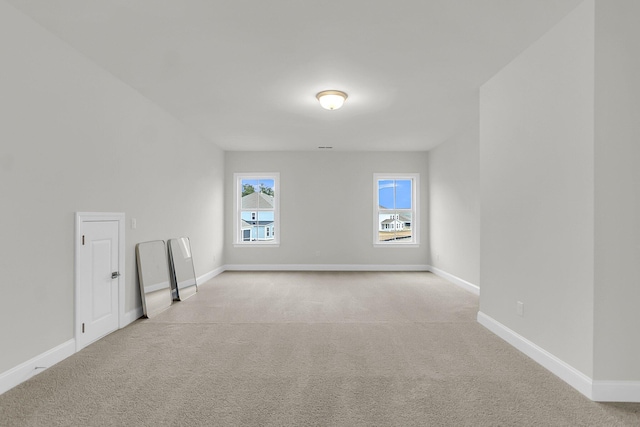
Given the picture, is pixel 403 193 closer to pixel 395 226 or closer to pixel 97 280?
pixel 395 226

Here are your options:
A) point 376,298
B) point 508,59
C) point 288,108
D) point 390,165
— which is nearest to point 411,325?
point 376,298

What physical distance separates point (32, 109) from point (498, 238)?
418 cm

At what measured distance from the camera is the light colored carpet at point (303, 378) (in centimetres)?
204

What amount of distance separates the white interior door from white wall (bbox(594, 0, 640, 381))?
13.2 ft

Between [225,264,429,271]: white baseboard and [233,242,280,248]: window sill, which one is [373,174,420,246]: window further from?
[233,242,280,248]: window sill

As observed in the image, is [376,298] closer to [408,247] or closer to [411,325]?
[411,325]

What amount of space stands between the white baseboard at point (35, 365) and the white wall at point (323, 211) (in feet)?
15.7

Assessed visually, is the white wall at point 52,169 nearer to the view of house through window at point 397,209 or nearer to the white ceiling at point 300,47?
the white ceiling at point 300,47

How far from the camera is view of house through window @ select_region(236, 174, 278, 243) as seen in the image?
7.78 m

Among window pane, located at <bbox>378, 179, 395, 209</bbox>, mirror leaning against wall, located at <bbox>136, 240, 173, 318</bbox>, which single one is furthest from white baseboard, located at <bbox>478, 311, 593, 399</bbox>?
window pane, located at <bbox>378, 179, 395, 209</bbox>

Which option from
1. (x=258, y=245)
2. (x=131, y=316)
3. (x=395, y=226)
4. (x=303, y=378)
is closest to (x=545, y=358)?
(x=303, y=378)

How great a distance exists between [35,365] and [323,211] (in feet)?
18.7

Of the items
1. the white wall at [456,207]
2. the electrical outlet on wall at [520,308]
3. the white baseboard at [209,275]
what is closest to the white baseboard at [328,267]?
the white baseboard at [209,275]

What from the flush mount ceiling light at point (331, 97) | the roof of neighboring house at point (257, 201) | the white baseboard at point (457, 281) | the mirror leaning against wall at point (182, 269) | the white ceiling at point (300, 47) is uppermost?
the white ceiling at point (300, 47)
